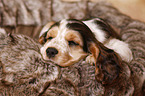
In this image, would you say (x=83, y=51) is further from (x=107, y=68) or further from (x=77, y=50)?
(x=107, y=68)

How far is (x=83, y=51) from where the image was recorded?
56.5 inches

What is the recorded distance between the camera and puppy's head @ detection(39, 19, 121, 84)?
1.17m

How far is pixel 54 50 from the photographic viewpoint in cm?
133

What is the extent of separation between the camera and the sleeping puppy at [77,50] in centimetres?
117

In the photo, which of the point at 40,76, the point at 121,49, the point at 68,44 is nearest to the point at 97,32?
the point at 121,49

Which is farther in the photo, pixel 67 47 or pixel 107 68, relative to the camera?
pixel 67 47

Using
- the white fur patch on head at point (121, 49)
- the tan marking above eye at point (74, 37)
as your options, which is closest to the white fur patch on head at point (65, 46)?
the tan marking above eye at point (74, 37)

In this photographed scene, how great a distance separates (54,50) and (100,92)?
50 cm

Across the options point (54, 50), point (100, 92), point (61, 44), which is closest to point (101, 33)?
point (61, 44)

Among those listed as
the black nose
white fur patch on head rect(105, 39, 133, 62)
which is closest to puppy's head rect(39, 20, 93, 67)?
the black nose

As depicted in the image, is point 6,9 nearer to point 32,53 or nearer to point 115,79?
point 32,53

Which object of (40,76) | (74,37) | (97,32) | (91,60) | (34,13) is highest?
(34,13)

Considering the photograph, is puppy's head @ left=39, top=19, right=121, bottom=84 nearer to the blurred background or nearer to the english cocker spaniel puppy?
the english cocker spaniel puppy

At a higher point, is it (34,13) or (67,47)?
(34,13)
